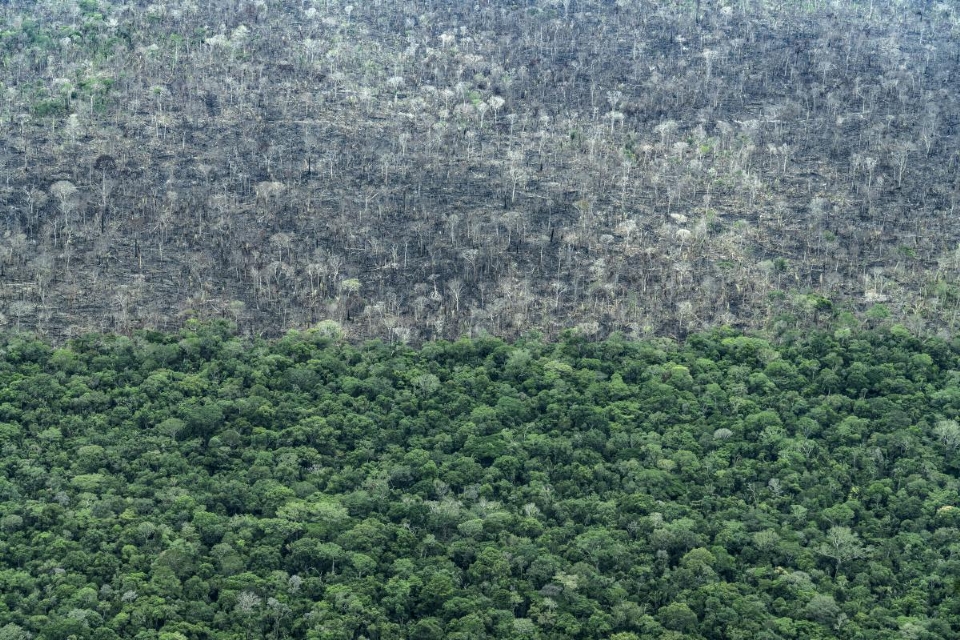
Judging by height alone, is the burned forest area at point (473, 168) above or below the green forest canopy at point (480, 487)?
above

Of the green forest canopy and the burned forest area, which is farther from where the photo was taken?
the burned forest area

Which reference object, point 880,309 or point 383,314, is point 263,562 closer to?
point 383,314

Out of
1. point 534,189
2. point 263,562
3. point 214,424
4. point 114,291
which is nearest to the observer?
point 263,562

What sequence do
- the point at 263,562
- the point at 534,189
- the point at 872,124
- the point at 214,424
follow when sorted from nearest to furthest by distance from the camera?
1. the point at 263,562
2. the point at 214,424
3. the point at 534,189
4. the point at 872,124

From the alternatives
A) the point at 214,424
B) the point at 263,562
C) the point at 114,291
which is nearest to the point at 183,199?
the point at 114,291

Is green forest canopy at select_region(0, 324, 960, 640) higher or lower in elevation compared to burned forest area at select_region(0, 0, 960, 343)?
lower

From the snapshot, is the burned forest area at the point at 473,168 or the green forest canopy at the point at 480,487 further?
the burned forest area at the point at 473,168
